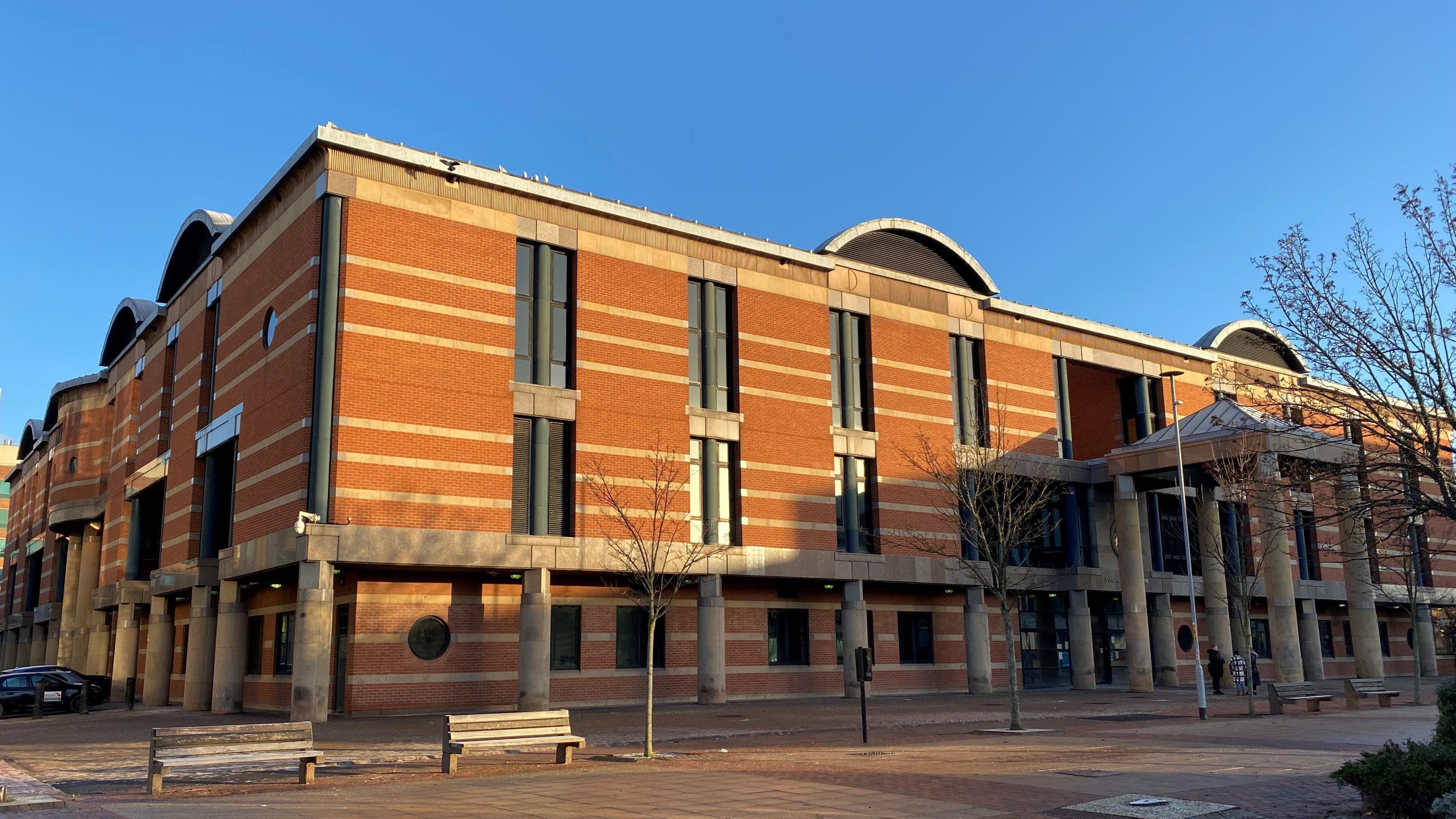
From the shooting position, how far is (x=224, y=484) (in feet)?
116

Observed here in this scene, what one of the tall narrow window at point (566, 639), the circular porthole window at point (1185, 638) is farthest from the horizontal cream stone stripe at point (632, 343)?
the circular porthole window at point (1185, 638)

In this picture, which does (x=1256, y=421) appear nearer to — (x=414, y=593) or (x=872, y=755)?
(x=872, y=755)

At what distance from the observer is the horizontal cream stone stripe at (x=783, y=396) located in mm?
35250

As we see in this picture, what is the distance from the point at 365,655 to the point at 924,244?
24.8 metres

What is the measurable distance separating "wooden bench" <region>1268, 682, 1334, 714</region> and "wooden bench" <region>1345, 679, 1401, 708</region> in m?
0.99

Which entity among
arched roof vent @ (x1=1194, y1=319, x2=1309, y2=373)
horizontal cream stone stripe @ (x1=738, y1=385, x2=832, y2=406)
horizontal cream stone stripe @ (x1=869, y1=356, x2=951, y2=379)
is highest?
arched roof vent @ (x1=1194, y1=319, x2=1309, y2=373)

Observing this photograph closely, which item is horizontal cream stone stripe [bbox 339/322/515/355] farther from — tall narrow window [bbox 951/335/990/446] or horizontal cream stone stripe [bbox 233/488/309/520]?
tall narrow window [bbox 951/335/990/446]

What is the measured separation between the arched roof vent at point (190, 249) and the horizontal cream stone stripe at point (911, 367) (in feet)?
72.2

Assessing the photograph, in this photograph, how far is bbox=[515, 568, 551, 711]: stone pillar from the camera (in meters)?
28.8

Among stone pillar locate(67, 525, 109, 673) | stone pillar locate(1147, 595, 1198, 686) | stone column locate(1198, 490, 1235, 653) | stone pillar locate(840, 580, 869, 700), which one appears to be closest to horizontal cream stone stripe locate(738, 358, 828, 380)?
stone pillar locate(840, 580, 869, 700)

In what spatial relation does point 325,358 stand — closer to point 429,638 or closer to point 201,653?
point 429,638

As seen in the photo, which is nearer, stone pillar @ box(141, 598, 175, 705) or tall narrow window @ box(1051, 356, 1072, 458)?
stone pillar @ box(141, 598, 175, 705)

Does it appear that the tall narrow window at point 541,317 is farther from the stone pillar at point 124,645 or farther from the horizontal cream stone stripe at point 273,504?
the stone pillar at point 124,645

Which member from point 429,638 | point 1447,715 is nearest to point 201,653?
point 429,638
